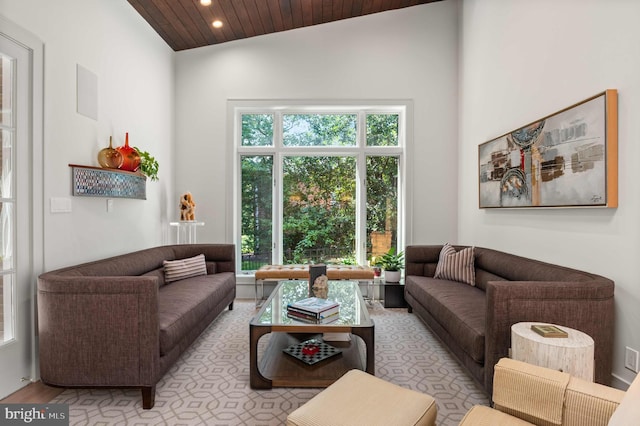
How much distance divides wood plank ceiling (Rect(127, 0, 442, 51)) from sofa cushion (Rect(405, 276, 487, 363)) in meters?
3.30

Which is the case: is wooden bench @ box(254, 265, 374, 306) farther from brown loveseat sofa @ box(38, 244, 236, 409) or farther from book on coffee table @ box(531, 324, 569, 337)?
book on coffee table @ box(531, 324, 569, 337)

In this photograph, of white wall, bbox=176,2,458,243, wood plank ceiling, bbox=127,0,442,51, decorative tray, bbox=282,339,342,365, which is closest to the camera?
decorative tray, bbox=282,339,342,365

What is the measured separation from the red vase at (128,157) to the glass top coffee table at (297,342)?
6.06ft

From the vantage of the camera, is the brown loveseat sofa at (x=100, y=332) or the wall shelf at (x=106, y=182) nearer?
the brown loveseat sofa at (x=100, y=332)

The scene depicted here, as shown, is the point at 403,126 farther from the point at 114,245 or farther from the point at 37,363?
the point at 37,363

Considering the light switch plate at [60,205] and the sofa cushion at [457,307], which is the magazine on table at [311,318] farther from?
the light switch plate at [60,205]

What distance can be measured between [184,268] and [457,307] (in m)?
2.63

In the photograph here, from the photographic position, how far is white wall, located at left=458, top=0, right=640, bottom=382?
207cm

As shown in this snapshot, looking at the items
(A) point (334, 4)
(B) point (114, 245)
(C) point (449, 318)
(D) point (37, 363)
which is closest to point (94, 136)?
(B) point (114, 245)

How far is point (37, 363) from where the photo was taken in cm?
237

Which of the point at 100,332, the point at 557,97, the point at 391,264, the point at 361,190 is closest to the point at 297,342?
the point at 100,332

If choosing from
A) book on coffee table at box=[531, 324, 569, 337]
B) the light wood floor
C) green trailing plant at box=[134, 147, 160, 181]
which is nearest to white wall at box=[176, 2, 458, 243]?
green trailing plant at box=[134, 147, 160, 181]

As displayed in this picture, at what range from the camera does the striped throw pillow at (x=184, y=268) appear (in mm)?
3529

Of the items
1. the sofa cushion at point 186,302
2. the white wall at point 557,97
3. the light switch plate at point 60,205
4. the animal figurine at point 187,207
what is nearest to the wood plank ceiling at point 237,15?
the white wall at point 557,97
